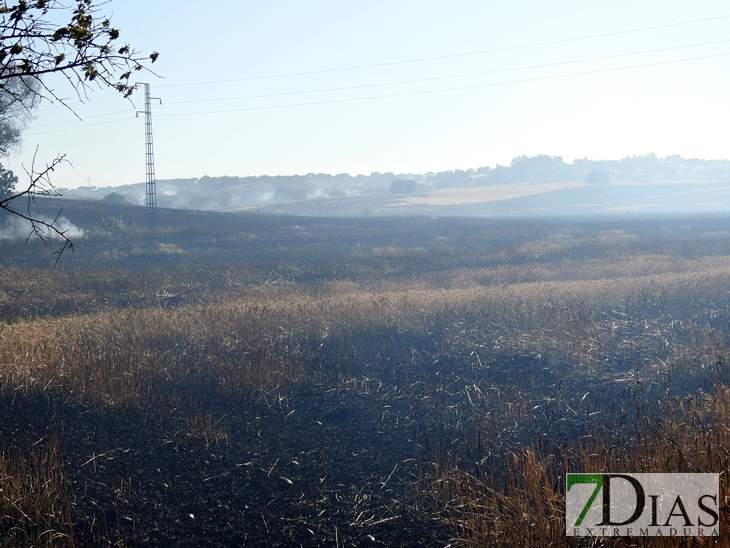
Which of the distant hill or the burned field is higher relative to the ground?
the distant hill

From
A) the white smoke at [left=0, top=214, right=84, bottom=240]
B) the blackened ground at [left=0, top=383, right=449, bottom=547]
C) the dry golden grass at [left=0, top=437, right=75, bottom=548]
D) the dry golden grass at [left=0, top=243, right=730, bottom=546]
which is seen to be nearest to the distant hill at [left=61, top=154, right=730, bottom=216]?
the white smoke at [left=0, top=214, right=84, bottom=240]

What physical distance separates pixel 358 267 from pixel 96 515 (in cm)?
2429

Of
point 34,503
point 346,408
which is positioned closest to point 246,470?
point 34,503

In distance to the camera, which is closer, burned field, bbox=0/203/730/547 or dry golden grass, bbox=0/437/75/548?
dry golden grass, bbox=0/437/75/548

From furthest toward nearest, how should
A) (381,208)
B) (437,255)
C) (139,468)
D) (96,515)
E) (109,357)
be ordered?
1. (381,208)
2. (437,255)
3. (109,357)
4. (139,468)
5. (96,515)

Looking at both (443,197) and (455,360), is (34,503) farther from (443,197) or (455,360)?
(443,197)

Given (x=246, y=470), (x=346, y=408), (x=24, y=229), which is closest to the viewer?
(x=246, y=470)

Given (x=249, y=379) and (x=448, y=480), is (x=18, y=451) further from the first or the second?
(x=448, y=480)

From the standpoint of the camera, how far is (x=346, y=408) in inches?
399

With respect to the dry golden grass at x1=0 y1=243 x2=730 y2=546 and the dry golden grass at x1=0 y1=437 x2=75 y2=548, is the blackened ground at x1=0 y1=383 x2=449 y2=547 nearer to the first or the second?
the dry golden grass at x1=0 y1=437 x2=75 y2=548

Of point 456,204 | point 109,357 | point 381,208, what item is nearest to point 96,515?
point 109,357

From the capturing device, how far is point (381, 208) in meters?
119

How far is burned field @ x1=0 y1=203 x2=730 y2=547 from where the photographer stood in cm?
640

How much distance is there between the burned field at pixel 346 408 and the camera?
6.40 meters
